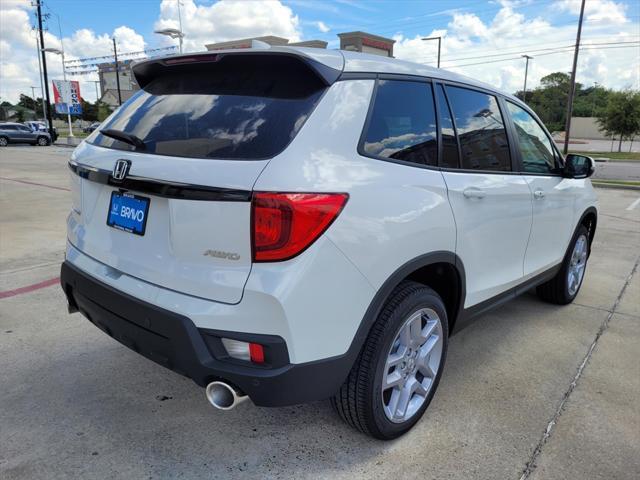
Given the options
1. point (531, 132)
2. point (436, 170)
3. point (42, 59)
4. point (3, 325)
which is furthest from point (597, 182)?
point (42, 59)

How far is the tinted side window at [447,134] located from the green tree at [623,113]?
33.9 m

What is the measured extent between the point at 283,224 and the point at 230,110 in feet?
2.10

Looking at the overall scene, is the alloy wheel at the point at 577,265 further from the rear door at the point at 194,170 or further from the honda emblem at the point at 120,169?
the honda emblem at the point at 120,169

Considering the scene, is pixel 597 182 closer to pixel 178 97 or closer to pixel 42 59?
pixel 178 97

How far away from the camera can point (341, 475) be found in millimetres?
2314

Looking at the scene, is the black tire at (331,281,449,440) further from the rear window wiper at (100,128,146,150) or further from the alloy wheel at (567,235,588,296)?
Result: the alloy wheel at (567,235,588,296)

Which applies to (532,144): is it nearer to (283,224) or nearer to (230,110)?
(230,110)

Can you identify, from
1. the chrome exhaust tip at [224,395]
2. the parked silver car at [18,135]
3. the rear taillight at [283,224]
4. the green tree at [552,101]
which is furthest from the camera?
the green tree at [552,101]

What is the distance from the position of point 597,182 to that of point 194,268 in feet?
52.1

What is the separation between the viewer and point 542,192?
3.55m

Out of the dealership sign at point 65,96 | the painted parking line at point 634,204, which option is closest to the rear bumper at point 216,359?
the painted parking line at point 634,204

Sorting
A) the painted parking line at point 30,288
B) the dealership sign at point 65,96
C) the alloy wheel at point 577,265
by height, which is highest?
the dealership sign at point 65,96

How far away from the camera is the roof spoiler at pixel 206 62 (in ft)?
6.93

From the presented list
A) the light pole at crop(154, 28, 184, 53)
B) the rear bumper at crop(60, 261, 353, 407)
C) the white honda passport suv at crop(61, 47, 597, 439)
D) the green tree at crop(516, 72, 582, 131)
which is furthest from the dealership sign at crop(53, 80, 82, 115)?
the green tree at crop(516, 72, 582, 131)
